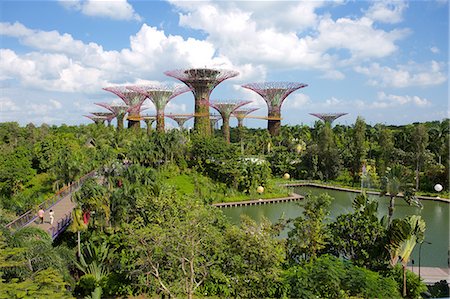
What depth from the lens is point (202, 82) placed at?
141ft

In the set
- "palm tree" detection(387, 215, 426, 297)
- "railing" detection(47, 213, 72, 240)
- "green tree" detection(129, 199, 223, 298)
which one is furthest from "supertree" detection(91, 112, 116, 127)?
"green tree" detection(129, 199, 223, 298)

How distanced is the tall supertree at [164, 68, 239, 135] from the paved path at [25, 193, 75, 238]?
25539 millimetres

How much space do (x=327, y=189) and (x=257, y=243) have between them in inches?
953

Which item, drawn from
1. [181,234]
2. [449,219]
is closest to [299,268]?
[181,234]

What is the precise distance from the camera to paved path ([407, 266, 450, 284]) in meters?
12.7

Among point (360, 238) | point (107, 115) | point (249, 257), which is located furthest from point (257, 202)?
point (107, 115)

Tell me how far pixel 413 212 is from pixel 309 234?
13388 millimetres

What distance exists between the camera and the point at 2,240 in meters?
8.87

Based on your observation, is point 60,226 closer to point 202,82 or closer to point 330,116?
point 202,82

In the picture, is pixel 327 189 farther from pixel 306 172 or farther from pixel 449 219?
pixel 449 219

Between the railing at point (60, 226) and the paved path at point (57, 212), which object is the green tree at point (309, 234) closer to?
the railing at point (60, 226)

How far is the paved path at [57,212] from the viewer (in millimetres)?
13959

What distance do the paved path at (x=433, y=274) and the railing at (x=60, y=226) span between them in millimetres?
11931

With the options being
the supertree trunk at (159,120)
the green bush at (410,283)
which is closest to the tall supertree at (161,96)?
the supertree trunk at (159,120)
